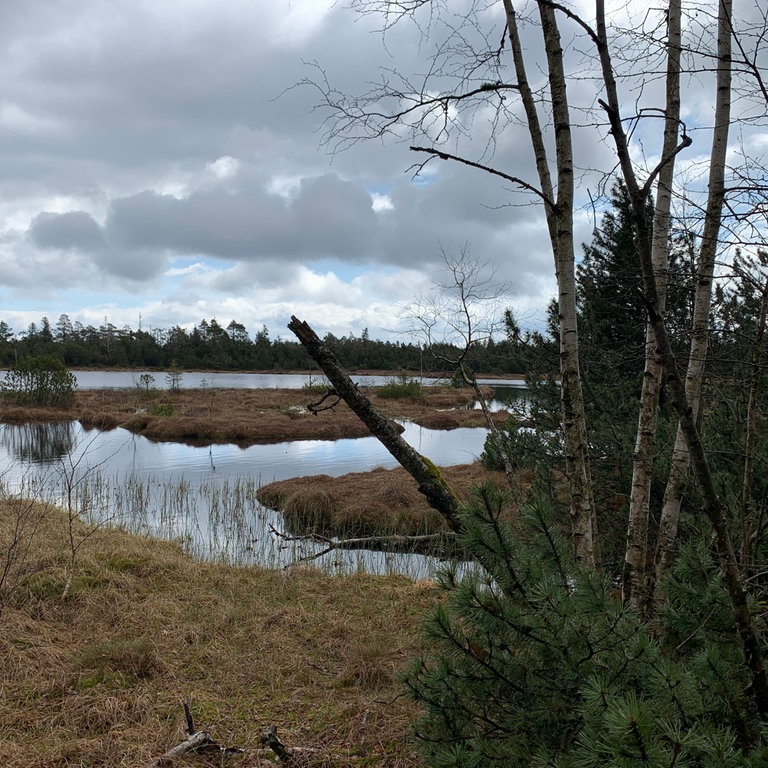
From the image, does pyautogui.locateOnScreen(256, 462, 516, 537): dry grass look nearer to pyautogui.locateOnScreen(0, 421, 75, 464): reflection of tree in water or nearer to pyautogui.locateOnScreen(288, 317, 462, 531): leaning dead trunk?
pyautogui.locateOnScreen(0, 421, 75, 464): reflection of tree in water

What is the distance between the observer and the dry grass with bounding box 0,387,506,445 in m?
23.8

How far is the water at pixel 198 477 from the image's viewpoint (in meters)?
8.32

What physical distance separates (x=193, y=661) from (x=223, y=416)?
25014 mm

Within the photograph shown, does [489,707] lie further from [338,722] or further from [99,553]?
[99,553]

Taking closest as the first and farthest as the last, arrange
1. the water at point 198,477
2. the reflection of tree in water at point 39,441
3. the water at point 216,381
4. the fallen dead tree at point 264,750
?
the fallen dead tree at point 264,750, the water at point 198,477, the reflection of tree in water at point 39,441, the water at point 216,381

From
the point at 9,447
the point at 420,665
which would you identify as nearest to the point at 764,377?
the point at 420,665

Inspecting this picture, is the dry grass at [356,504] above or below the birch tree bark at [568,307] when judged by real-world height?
below

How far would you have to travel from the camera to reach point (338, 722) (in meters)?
3.26

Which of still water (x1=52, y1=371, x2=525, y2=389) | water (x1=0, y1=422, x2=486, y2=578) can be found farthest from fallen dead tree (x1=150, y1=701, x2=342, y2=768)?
still water (x1=52, y1=371, x2=525, y2=389)

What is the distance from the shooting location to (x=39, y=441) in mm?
19656

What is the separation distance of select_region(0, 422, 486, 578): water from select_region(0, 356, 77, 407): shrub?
4.04 m

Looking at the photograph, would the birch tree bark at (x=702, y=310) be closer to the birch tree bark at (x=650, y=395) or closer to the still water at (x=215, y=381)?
the birch tree bark at (x=650, y=395)

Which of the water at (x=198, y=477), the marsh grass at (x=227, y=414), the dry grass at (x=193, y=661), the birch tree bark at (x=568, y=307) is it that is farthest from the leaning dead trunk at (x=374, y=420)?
the marsh grass at (x=227, y=414)

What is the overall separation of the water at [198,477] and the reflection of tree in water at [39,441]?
0.03 m
